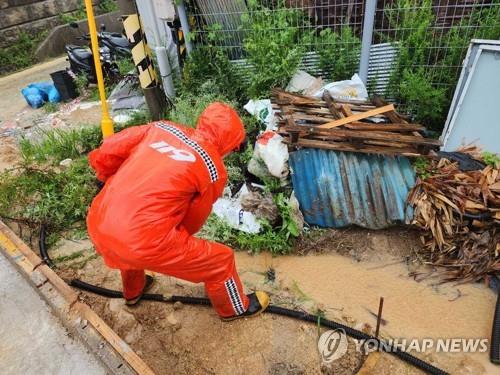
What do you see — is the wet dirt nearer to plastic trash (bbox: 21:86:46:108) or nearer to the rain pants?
the rain pants

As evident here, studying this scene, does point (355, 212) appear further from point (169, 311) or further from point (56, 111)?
point (56, 111)

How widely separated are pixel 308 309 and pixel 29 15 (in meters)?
10.5

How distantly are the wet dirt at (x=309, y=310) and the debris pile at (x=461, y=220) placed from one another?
7.0 inches

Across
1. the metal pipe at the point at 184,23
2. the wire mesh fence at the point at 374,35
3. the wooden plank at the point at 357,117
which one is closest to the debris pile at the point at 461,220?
the wooden plank at the point at 357,117

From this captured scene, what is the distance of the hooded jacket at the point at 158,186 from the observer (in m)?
2.01

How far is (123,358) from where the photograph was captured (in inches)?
88.8

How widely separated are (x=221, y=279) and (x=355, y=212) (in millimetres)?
1607

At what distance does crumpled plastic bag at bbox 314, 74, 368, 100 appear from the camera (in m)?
4.30

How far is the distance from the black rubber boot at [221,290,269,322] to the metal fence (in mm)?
3102

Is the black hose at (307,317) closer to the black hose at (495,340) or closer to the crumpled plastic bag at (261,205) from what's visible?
the black hose at (495,340)

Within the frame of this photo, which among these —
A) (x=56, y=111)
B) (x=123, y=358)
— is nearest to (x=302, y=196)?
(x=123, y=358)

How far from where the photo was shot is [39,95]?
662 centimetres

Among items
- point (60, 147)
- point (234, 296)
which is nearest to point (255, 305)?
point (234, 296)

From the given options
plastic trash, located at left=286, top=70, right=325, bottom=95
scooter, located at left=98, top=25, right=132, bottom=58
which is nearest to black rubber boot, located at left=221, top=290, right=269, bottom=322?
plastic trash, located at left=286, top=70, right=325, bottom=95
